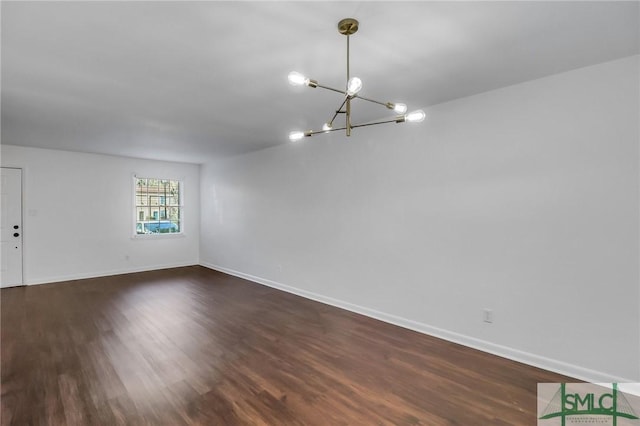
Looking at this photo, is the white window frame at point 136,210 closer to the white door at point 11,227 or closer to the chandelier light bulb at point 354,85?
the white door at point 11,227

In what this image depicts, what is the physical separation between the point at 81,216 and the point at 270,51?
5843mm

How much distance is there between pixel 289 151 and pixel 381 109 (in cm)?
204

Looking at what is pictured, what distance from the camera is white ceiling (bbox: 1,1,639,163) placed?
1791 mm

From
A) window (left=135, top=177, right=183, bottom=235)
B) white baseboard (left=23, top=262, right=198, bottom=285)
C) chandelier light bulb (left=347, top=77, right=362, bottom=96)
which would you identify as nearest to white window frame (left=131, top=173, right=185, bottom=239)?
window (left=135, top=177, right=183, bottom=235)

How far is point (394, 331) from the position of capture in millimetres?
3467

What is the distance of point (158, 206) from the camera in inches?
278

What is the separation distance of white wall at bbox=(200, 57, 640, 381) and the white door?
206 inches

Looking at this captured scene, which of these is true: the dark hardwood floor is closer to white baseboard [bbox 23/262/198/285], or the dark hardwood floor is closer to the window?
white baseboard [bbox 23/262/198/285]

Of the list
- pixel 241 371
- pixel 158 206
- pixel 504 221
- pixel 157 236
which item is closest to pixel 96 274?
pixel 157 236

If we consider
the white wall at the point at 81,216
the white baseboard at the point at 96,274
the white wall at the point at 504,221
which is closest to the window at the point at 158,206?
the white wall at the point at 81,216

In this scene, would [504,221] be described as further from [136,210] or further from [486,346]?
[136,210]

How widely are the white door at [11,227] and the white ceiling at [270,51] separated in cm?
244

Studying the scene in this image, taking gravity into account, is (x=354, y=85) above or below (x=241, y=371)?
above

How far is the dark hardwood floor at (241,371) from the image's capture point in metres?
2.07
